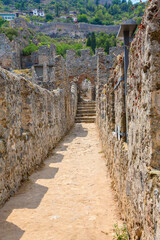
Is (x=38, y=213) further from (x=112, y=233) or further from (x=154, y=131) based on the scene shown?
(x=154, y=131)

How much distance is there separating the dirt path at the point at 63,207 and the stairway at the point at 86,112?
406 inches

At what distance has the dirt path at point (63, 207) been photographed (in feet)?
9.85

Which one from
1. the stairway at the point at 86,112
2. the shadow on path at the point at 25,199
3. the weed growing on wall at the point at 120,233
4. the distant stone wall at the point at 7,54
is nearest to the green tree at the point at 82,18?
the distant stone wall at the point at 7,54

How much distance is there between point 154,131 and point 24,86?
14.5 ft

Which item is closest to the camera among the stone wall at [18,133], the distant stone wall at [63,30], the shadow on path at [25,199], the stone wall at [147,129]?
the stone wall at [147,129]

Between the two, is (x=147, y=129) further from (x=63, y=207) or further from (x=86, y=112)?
(x=86, y=112)

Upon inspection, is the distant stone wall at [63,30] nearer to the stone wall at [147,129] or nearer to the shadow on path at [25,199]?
the shadow on path at [25,199]

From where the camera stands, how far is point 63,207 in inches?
149

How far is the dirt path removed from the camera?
300 cm

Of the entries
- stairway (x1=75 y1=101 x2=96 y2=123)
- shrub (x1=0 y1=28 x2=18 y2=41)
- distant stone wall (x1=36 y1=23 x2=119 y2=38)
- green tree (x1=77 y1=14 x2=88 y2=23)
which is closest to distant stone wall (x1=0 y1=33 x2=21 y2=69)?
shrub (x1=0 y1=28 x2=18 y2=41)

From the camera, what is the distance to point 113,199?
4.05 m

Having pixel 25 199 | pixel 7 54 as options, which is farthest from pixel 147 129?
pixel 7 54

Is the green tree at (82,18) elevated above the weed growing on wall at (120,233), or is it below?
above

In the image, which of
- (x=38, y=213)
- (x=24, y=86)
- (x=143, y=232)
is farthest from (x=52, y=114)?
(x=143, y=232)
